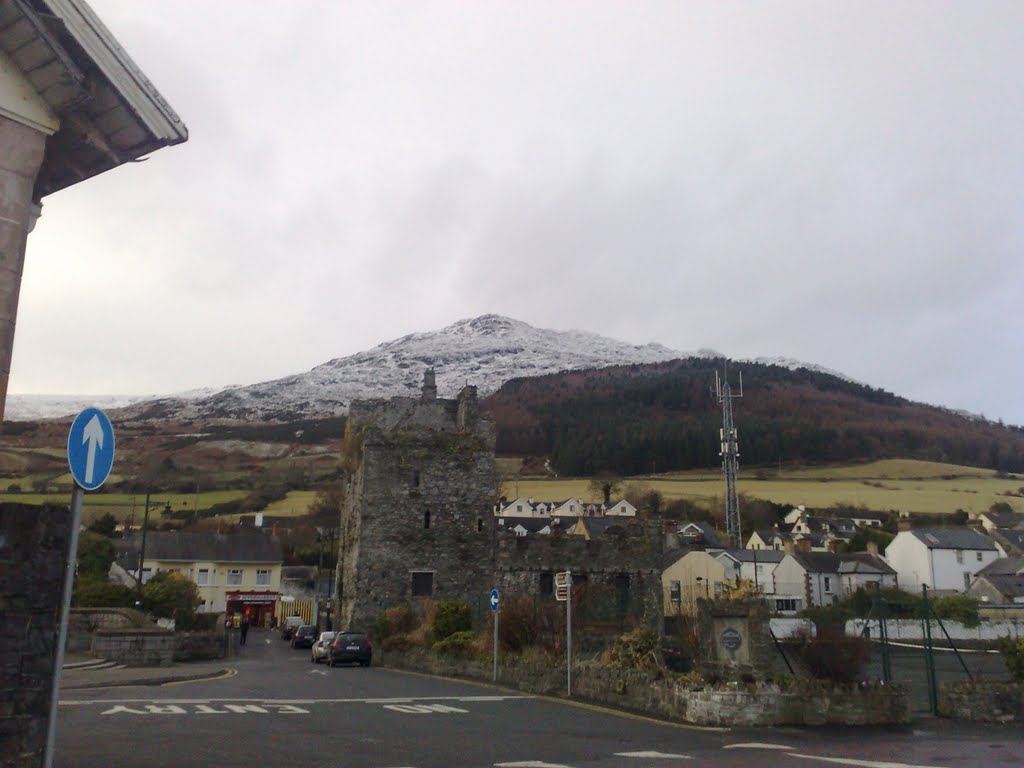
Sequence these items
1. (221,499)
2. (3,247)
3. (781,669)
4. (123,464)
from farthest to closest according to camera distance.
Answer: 1. (221,499)
2. (123,464)
3. (781,669)
4. (3,247)

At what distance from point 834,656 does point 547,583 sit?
2251 centimetres

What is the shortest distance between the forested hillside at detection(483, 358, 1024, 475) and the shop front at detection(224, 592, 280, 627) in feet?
171

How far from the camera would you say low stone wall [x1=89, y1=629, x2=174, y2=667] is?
2633cm

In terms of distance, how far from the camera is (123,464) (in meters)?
76.3

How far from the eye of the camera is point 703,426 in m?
129

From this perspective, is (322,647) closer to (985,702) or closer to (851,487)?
(985,702)

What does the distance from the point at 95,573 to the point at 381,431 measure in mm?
15823

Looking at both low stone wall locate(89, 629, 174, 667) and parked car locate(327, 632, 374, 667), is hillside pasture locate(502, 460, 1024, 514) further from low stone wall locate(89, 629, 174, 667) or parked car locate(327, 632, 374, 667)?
low stone wall locate(89, 629, 174, 667)

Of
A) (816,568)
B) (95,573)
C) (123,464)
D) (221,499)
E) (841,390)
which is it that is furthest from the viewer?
Result: (841,390)

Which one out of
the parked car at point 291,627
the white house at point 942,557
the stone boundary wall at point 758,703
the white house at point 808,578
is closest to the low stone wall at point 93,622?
the stone boundary wall at point 758,703

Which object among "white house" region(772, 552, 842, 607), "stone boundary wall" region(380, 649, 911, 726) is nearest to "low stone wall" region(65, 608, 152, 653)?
"stone boundary wall" region(380, 649, 911, 726)

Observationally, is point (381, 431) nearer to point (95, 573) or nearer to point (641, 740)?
point (95, 573)

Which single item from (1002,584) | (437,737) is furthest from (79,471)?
(1002,584)

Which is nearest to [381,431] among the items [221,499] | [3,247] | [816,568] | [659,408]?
[3,247]
